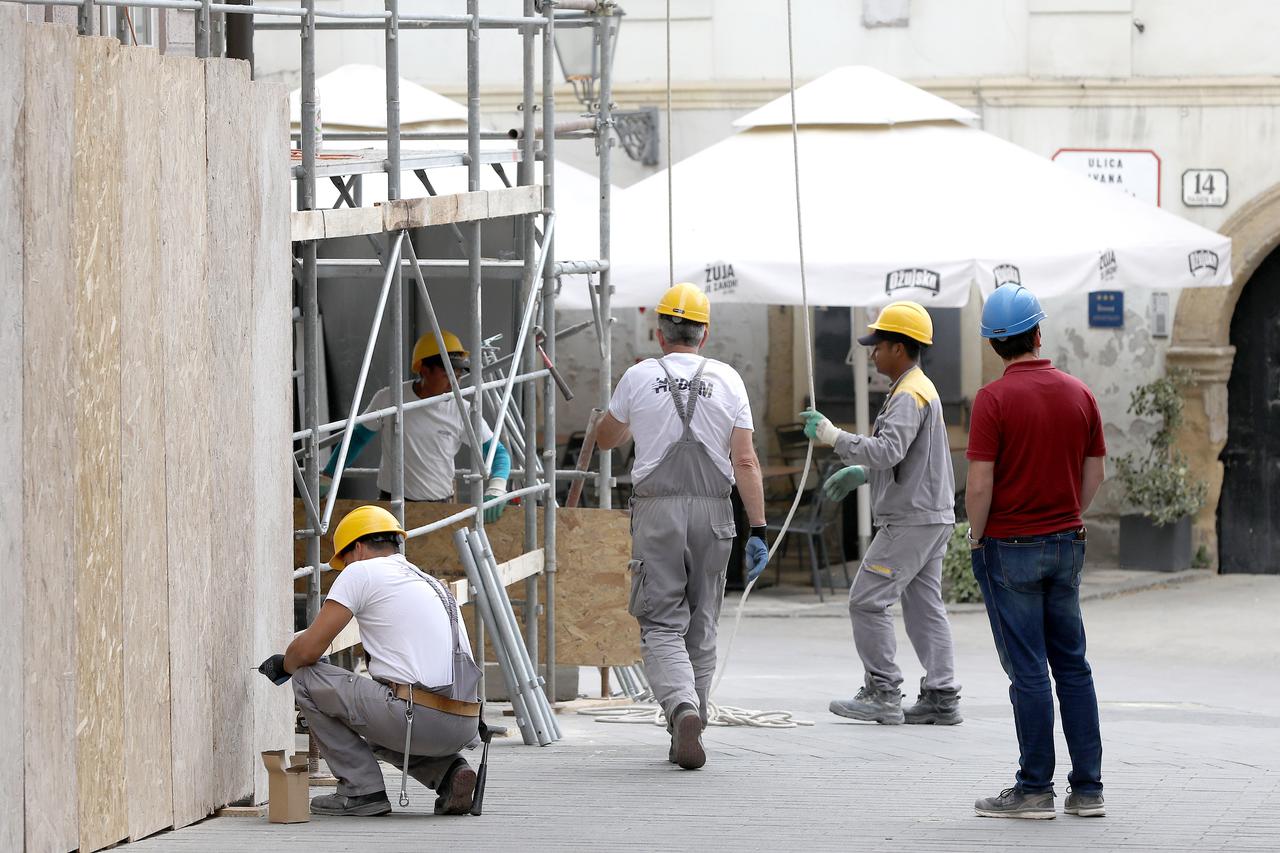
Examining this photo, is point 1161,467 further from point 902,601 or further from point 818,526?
point 902,601

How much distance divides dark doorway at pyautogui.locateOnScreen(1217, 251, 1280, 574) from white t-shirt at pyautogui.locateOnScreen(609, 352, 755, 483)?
32.0 feet

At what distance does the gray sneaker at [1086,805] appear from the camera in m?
6.69

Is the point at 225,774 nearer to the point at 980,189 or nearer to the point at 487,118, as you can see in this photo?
the point at 980,189

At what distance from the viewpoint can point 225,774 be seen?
6797 mm

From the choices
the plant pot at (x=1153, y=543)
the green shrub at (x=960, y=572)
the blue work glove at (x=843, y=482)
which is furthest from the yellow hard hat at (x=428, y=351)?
the plant pot at (x=1153, y=543)

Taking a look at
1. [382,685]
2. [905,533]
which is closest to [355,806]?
[382,685]

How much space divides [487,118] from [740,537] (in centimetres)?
428

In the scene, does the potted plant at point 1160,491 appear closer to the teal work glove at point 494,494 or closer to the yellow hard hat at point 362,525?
the teal work glove at point 494,494

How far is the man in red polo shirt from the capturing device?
21.7 ft

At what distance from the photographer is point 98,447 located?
237 inches

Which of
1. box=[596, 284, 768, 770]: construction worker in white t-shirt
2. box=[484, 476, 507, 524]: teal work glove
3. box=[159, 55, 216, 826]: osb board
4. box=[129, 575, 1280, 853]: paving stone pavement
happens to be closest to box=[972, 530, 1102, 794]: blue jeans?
box=[129, 575, 1280, 853]: paving stone pavement

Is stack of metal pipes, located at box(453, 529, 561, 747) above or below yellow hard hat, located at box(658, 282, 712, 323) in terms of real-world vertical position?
below

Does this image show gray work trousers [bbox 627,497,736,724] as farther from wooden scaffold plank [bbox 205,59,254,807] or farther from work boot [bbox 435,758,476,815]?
wooden scaffold plank [bbox 205,59,254,807]

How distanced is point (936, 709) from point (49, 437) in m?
4.59
